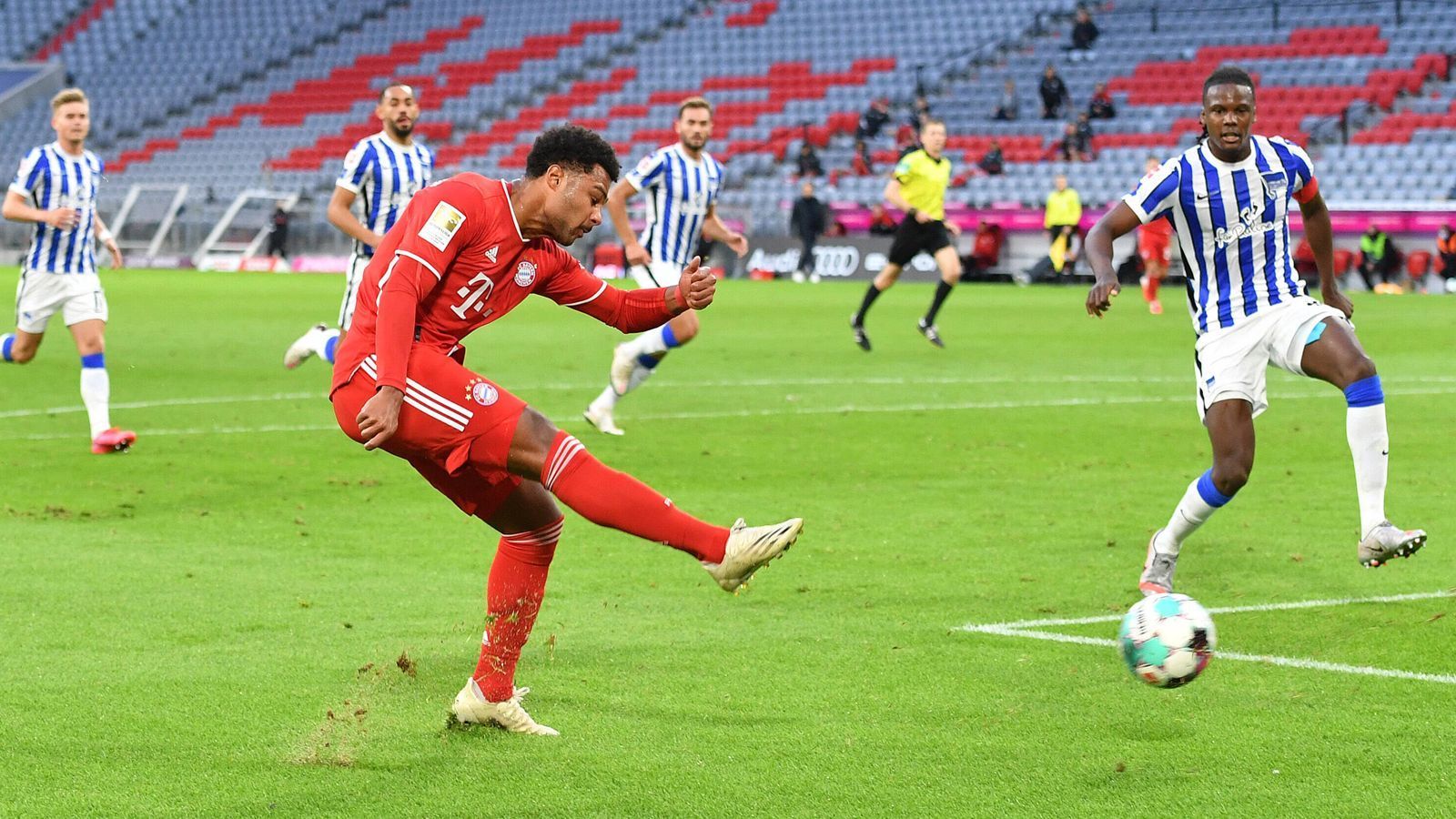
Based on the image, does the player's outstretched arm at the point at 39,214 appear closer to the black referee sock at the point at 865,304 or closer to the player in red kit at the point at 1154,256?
the black referee sock at the point at 865,304

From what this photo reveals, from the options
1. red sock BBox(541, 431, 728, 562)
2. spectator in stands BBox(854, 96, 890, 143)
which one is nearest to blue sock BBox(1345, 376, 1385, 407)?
red sock BBox(541, 431, 728, 562)

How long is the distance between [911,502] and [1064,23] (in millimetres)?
33015

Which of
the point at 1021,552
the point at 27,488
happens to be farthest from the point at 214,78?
the point at 1021,552

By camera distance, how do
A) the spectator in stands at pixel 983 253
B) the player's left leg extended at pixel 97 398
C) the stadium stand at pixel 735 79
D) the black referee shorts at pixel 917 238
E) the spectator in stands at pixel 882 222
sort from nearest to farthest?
the player's left leg extended at pixel 97 398
the black referee shorts at pixel 917 238
the spectator in stands at pixel 983 253
the spectator in stands at pixel 882 222
the stadium stand at pixel 735 79

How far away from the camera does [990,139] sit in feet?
121

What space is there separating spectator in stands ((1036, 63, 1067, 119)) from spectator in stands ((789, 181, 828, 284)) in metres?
5.90

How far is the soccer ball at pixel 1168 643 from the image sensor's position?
511cm

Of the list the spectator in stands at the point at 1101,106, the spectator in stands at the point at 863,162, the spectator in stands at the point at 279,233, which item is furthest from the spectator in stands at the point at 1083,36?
the spectator in stands at the point at 279,233

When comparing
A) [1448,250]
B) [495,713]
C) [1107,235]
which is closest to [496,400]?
[495,713]

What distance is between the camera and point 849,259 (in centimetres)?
3366

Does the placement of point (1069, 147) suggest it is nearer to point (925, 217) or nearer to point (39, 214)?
point (925, 217)

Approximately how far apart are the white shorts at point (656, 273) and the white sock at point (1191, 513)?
6207mm

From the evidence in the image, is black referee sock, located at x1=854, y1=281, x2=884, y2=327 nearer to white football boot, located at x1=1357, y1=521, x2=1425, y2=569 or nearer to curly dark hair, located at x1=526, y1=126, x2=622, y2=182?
white football boot, located at x1=1357, y1=521, x2=1425, y2=569

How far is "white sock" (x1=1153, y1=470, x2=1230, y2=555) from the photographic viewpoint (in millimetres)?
6914
